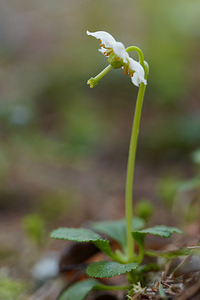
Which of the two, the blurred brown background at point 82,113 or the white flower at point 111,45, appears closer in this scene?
the white flower at point 111,45

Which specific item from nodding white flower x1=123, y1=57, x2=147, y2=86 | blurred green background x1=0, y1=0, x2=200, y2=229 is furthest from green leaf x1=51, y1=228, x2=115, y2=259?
blurred green background x1=0, y1=0, x2=200, y2=229

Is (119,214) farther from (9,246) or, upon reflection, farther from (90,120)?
(90,120)

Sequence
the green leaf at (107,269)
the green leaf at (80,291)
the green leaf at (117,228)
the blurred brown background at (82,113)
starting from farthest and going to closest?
the blurred brown background at (82,113) < the green leaf at (117,228) < the green leaf at (80,291) < the green leaf at (107,269)

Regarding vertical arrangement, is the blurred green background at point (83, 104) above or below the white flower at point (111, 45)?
above

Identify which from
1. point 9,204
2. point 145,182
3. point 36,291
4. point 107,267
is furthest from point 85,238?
point 145,182

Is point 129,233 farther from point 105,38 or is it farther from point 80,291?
point 105,38

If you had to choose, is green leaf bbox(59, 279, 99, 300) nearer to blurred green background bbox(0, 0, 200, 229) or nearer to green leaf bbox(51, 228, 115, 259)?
green leaf bbox(51, 228, 115, 259)

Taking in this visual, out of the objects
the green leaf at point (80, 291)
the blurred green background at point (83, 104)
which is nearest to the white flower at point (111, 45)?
the green leaf at point (80, 291)

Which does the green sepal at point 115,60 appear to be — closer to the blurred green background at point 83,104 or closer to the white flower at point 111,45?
the white flower at point 111,45
